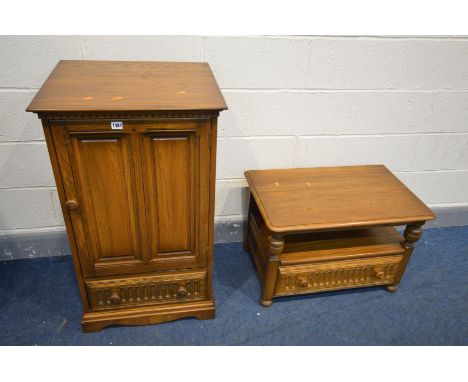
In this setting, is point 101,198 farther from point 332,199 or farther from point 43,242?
point 332,199

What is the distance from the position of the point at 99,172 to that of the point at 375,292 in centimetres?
157

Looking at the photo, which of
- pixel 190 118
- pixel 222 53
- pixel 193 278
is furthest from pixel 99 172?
pixel 222 53

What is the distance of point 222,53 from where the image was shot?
171cm

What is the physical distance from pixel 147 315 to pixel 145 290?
0.48ft

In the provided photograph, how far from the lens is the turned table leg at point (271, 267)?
1667 mm

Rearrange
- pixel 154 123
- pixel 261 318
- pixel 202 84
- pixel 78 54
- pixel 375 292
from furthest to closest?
pixel 375 292 < pixel 261 318 < pixel 78 54 < pixel 202 84 < pixel 154 123

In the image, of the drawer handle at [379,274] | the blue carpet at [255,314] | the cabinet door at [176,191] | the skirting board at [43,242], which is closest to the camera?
the cabinet door at [176,191]

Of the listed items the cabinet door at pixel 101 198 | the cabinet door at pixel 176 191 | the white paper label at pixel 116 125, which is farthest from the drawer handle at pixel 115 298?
the white paper label at pixel 116 125

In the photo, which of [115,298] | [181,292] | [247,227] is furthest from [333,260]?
[115,298]

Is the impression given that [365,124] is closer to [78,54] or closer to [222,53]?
[222,53]

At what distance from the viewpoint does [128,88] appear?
1.31 m

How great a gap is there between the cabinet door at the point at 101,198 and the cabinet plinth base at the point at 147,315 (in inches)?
10.4

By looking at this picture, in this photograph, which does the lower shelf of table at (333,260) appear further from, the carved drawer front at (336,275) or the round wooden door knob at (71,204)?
the round wooden door knob at (71,204)

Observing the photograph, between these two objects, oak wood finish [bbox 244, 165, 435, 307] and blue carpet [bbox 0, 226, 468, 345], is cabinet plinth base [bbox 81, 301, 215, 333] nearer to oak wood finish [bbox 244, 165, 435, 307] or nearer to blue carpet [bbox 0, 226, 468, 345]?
blue carpet [bbox 0, 226, 468, 345]
